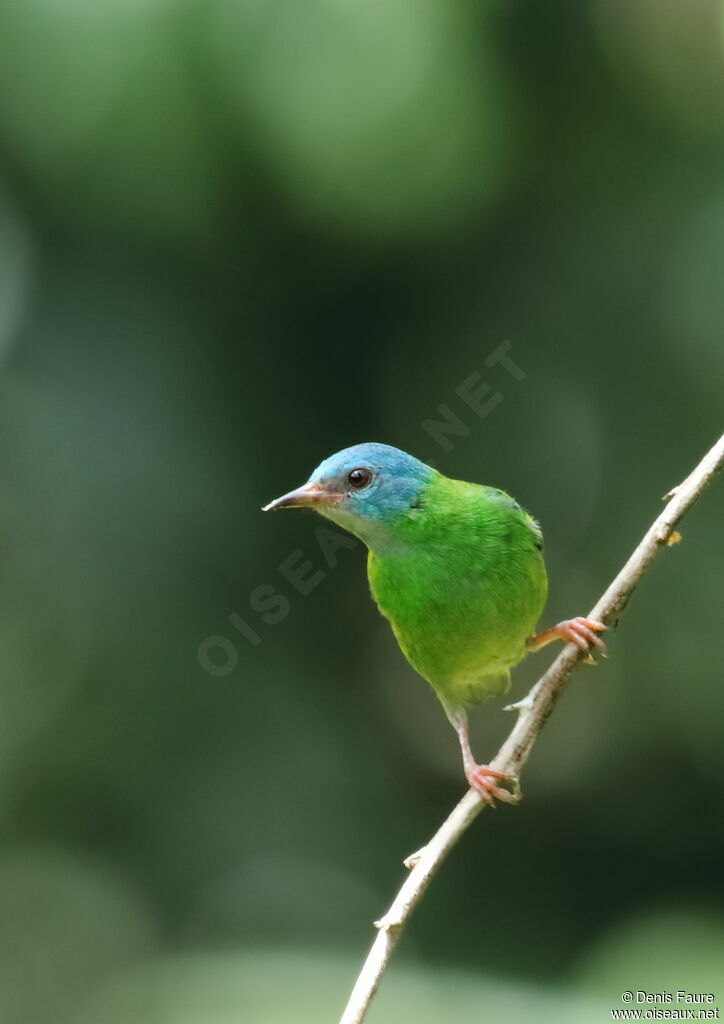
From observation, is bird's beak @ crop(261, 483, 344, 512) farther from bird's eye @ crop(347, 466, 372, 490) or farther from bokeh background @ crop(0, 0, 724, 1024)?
bokeh background @ crop(0, 0, 724, 1024)

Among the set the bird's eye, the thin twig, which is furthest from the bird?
the thin twig

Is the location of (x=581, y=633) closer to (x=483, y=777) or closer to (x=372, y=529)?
(x=483, y=777)

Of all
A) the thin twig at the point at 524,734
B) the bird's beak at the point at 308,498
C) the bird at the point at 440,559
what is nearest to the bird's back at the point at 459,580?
the bird at the point at 440,559

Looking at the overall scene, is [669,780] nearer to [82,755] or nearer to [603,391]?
[603,391]

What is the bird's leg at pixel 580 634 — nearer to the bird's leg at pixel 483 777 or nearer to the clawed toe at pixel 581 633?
the clawed toe at pixel 581 633

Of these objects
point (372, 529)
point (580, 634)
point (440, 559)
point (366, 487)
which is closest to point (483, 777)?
point (580, 634)

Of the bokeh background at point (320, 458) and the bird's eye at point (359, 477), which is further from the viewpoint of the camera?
the bokeh background at point (320, 458)
